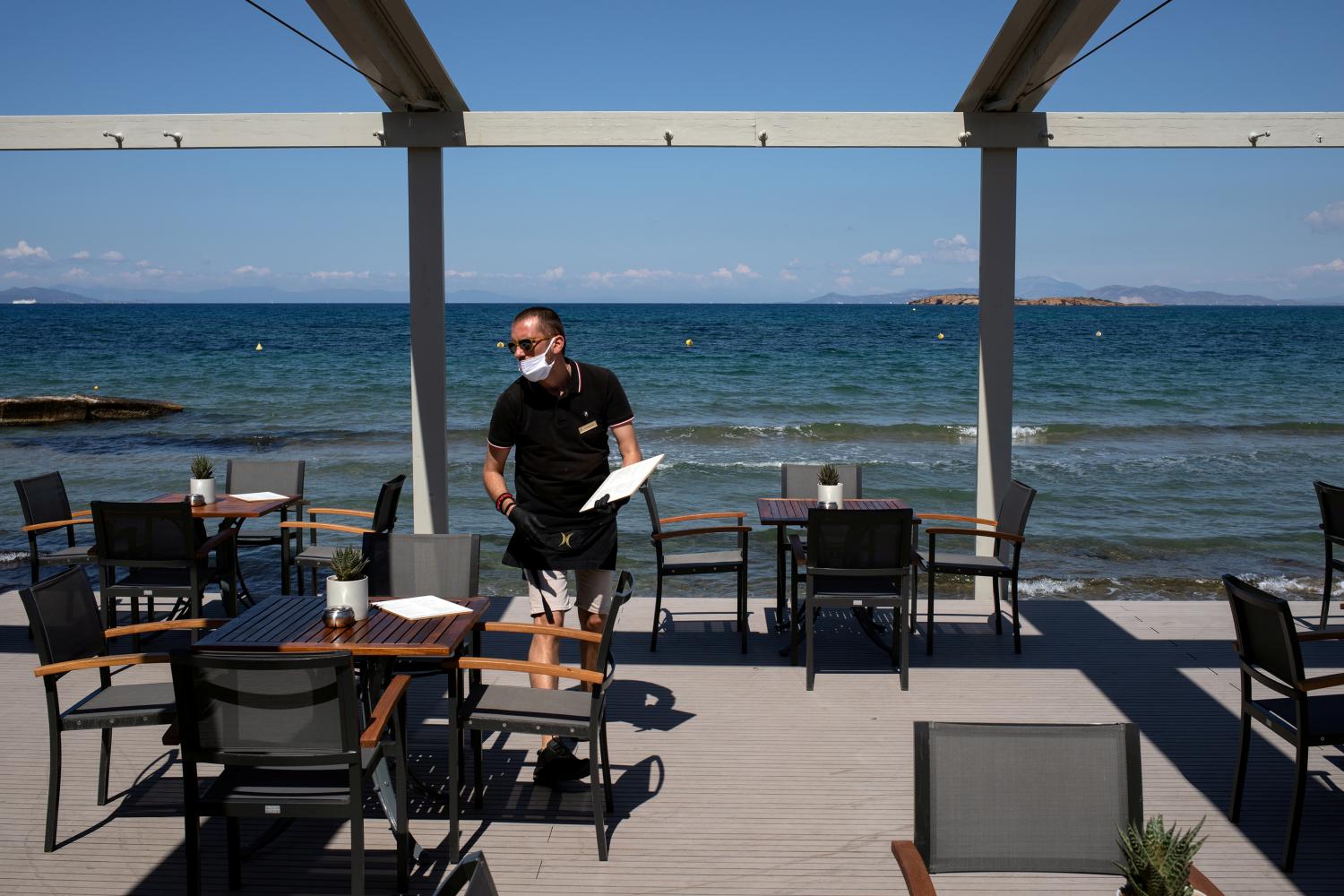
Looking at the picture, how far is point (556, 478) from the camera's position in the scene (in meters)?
3.80

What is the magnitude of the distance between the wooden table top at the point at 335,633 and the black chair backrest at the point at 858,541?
176 cm

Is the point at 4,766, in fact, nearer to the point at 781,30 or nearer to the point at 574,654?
the point at 574,654

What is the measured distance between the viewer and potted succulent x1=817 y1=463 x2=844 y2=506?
5621 millimetres

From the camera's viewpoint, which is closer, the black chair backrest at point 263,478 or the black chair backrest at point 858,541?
the black chair backrest at point 858,541

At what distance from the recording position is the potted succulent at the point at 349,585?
3.42 metres

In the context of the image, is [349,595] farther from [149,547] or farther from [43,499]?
[43,499]

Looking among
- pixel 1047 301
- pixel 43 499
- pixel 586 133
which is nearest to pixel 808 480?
pixel 586 133

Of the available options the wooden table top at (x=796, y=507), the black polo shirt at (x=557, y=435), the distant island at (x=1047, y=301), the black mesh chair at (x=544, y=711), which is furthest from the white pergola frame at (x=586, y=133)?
the distant island at (x=1047, y=301)

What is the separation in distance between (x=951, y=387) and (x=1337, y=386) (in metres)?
10.5

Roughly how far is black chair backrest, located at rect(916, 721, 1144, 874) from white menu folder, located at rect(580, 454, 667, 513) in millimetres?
1480

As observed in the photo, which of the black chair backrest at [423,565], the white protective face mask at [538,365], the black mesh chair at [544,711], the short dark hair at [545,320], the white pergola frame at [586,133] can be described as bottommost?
the black mesh chair at [544,711]

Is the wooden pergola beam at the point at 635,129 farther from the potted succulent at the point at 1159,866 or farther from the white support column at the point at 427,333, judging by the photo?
the potted succulent at the point at 1159,866

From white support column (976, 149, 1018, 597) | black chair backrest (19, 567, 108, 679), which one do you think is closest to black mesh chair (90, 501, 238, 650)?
black chair backrest (19, 567, 108, 679)

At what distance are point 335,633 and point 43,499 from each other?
3.68 m
